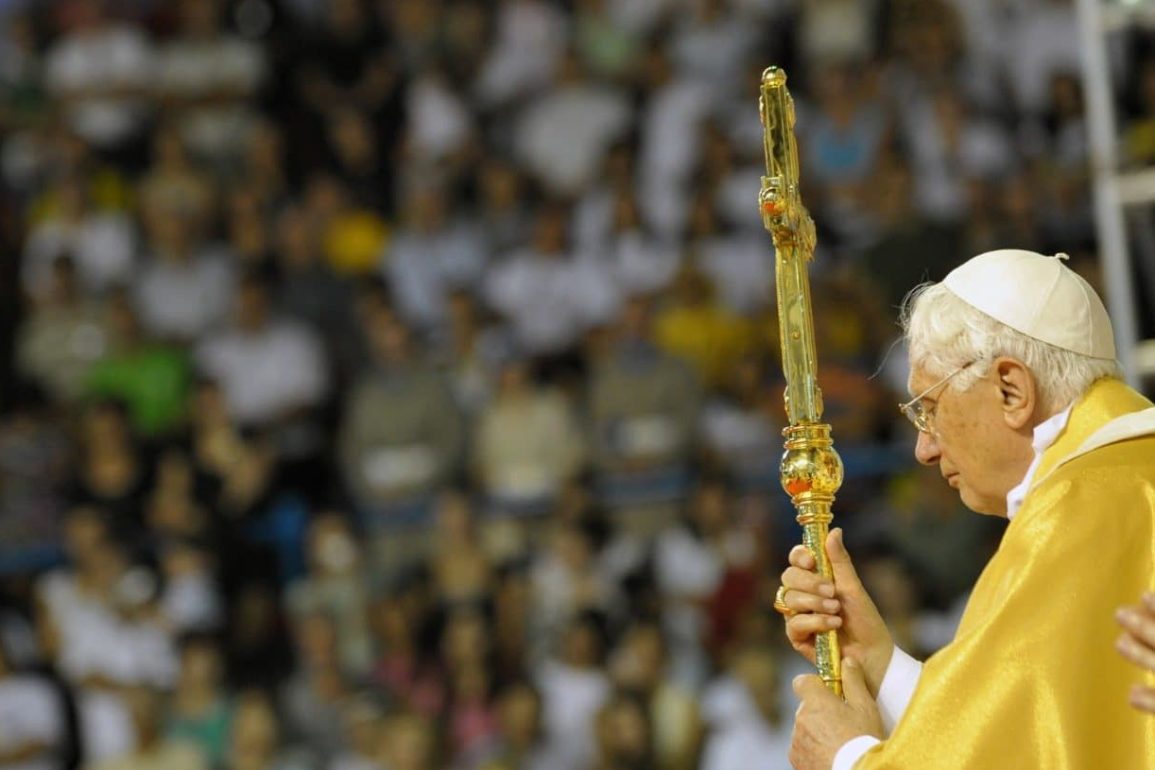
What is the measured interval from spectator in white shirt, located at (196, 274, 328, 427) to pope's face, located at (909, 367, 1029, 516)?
23.2 ft

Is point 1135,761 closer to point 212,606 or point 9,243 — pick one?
point 212,606

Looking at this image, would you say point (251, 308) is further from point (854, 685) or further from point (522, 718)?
point (854, 685)

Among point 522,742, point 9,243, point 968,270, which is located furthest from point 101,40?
point 968,270

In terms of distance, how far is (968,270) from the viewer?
3482mm

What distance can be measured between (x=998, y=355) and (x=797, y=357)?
0.35 metres

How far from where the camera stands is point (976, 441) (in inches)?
134

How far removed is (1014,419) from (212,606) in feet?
21.8

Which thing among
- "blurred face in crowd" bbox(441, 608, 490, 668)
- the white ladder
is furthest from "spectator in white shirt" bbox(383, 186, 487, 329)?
the white ladder

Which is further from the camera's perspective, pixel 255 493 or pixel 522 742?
pixel 255 493

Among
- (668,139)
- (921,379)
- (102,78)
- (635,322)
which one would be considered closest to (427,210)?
(668,139)

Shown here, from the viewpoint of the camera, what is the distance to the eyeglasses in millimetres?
3396

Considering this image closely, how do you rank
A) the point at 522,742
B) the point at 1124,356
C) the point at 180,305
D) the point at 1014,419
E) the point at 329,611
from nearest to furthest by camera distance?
the point at 1014,419, the point at 1124,356, the point at 522,742, the point at 329,611, the point at 180,305

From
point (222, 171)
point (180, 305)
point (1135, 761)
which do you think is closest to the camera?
point (1135, 761)

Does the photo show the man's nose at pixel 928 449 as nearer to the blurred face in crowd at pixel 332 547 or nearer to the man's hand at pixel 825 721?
the man's hand at pixel 825 721
